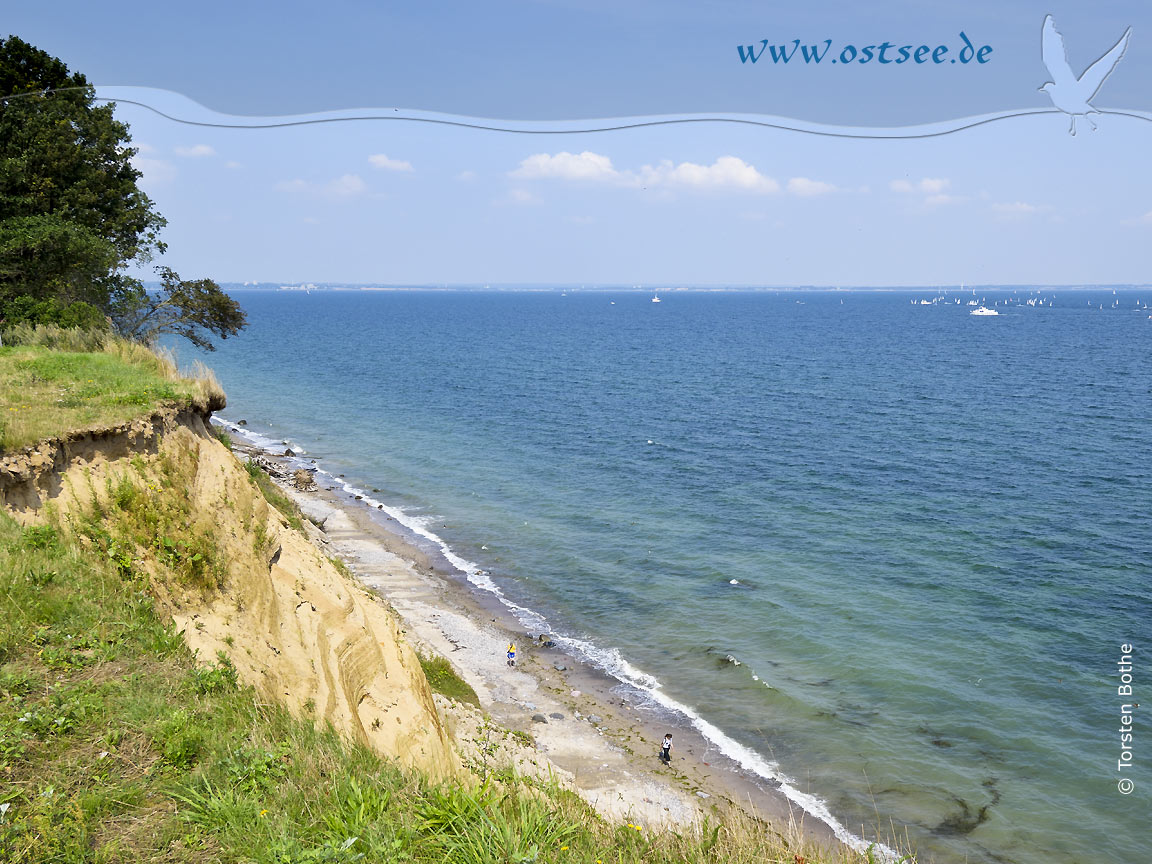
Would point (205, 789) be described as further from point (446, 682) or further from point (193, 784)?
point (446, 682)

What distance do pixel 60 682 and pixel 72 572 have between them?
226cm

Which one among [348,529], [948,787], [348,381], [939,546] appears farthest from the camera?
[348,381]

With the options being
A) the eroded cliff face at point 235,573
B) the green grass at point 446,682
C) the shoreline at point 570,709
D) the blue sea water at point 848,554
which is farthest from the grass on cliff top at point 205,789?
the green grass at point 446,682

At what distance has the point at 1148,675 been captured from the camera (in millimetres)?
24484

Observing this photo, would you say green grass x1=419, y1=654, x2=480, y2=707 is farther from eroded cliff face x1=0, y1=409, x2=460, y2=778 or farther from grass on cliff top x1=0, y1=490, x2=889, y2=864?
grass on cliff top x1=0, y1=490, x2=889, y2=864

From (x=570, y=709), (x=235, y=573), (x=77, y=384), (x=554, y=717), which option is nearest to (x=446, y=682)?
(x=554, y=717)

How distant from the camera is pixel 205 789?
6273 millimetres

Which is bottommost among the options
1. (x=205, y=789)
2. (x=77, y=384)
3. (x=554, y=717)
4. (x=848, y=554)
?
(x=554, y=717)

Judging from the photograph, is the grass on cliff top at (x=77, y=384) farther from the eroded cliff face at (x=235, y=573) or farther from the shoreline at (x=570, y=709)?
the shoreline at (x=570, y=709)

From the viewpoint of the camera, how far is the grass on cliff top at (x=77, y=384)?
1164 cm

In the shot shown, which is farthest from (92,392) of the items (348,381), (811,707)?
(348,381)

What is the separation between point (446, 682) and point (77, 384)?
13.7m

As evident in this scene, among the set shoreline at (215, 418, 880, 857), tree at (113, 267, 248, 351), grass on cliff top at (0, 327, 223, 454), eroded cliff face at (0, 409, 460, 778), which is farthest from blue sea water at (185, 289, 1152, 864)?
tree at (113, 267, 248, 351)

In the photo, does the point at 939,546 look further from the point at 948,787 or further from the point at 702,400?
the point at 702,400
